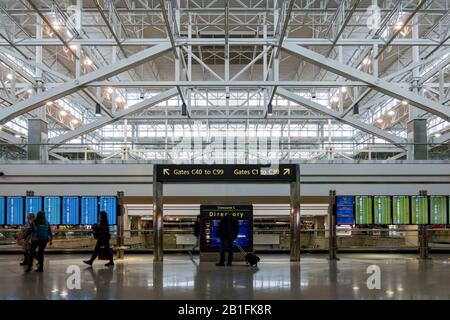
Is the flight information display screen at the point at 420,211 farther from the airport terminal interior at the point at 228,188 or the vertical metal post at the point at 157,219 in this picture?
the vertical metal post at the point at 157,219

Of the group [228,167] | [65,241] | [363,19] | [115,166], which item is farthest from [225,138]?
[363,19]

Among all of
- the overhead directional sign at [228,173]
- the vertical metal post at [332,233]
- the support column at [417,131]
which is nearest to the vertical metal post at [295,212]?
the overhead directional sign at [228,173]

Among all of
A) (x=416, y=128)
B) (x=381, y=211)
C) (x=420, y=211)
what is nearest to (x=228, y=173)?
(x=381, y=211)

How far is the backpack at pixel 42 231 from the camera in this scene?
13.0 metres

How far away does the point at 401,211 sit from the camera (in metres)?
17.8

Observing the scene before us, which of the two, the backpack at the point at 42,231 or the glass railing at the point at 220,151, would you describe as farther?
the glass railing at the point at 220,151

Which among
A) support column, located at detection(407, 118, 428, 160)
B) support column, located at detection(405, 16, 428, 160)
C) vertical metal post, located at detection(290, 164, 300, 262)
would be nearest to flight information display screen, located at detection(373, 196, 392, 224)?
vertical metal post, located at detection(290, 164, 300, 262)

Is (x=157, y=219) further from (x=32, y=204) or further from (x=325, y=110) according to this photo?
(x=325, y=110)

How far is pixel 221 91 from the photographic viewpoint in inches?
1806

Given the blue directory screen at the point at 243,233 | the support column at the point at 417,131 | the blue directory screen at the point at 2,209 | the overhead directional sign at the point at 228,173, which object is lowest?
the blue directory screen at the point at 243,233

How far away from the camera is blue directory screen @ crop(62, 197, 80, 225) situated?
58.5 feet

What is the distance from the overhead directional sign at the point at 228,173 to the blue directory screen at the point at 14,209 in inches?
217

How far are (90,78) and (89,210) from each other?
6495 millimetres
